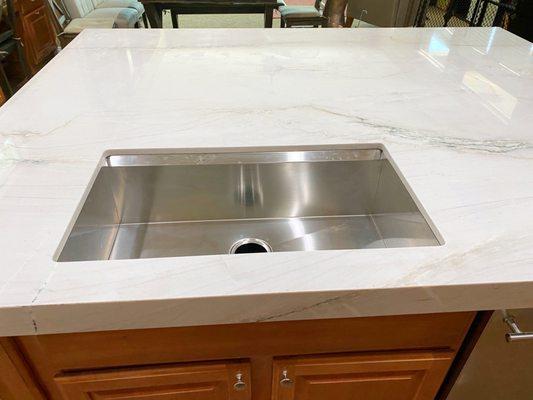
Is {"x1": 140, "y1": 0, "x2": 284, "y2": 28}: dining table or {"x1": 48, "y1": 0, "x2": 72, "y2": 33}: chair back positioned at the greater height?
{"x1": 140, "y1": 0, "x2": 284, "y2": 28}: dining table

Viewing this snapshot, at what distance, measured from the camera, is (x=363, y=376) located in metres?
0.61

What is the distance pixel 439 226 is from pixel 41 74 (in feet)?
3.14

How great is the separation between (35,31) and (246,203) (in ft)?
11.5

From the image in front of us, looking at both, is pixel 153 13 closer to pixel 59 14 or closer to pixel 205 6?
pixel 205 6

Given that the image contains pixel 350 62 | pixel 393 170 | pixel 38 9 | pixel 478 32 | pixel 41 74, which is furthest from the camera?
pixel 38 9

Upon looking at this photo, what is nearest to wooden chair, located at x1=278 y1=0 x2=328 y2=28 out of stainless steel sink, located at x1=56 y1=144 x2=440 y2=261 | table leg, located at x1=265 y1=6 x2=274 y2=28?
table leg, located at x1=265 y1=6 x2=274 y2=28

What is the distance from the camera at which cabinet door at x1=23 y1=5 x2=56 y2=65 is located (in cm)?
317

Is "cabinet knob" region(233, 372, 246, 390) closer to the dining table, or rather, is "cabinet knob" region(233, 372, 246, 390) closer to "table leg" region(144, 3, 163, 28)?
the dining table

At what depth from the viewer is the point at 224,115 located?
794 millimetres

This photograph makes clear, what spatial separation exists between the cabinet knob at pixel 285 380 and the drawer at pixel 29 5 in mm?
3667

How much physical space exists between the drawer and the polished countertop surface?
2.62 m

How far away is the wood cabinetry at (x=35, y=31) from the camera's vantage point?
3070mm

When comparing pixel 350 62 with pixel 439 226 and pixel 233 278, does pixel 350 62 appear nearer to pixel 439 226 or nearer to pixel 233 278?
pixel 439 226


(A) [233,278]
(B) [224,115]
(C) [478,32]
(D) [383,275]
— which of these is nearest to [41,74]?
(B) [224,115]
